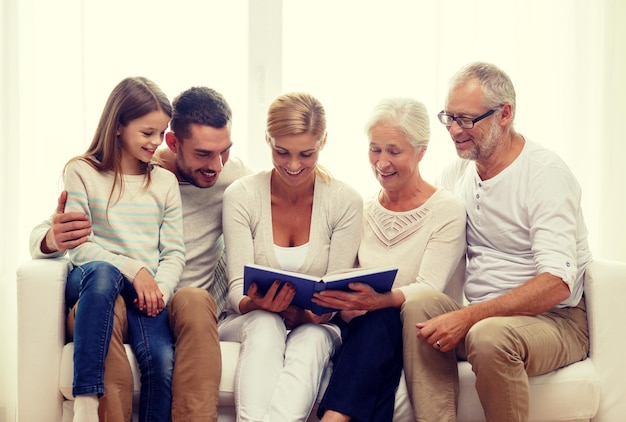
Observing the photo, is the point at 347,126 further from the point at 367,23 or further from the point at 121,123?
the point at 121,123

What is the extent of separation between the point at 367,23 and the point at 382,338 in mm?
1557

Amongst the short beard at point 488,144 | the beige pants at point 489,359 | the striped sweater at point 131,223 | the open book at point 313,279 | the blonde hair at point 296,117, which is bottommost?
the beige pants at point 489,359

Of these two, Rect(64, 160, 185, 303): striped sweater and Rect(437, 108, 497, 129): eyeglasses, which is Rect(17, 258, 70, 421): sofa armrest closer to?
Rect(64, 160, 185, 303): striped sweater

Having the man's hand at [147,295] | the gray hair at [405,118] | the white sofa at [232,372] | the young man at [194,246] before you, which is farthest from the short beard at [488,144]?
the man's hand at [147,295]

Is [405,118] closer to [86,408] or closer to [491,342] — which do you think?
[491,342]

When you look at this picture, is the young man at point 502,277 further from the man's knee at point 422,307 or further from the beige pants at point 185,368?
the beige pants at point 185,368

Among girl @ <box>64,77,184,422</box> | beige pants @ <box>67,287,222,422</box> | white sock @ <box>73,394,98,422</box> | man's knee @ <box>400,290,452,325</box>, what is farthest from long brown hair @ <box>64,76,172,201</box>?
man's knee @ <box>400,290,452,325</box>

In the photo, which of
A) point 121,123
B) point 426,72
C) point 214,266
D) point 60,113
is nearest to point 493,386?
point 214,266

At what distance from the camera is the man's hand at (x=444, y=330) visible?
2027 mm

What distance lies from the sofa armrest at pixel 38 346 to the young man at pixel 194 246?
14 centimetres

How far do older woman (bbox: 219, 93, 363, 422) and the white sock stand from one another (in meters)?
0.37

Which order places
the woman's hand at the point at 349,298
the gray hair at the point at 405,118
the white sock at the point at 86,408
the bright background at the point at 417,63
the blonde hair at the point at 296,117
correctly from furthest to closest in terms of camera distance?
the bright background at the point at 417,63 → the gray hair at the point at 405,118 → the blonde hair at the point at 296,117 → the woman's hand at the point at 349,298 → the white sock at the point at 86,408

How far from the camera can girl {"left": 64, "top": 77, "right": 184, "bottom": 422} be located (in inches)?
79.2

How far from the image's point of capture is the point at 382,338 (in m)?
2.08
